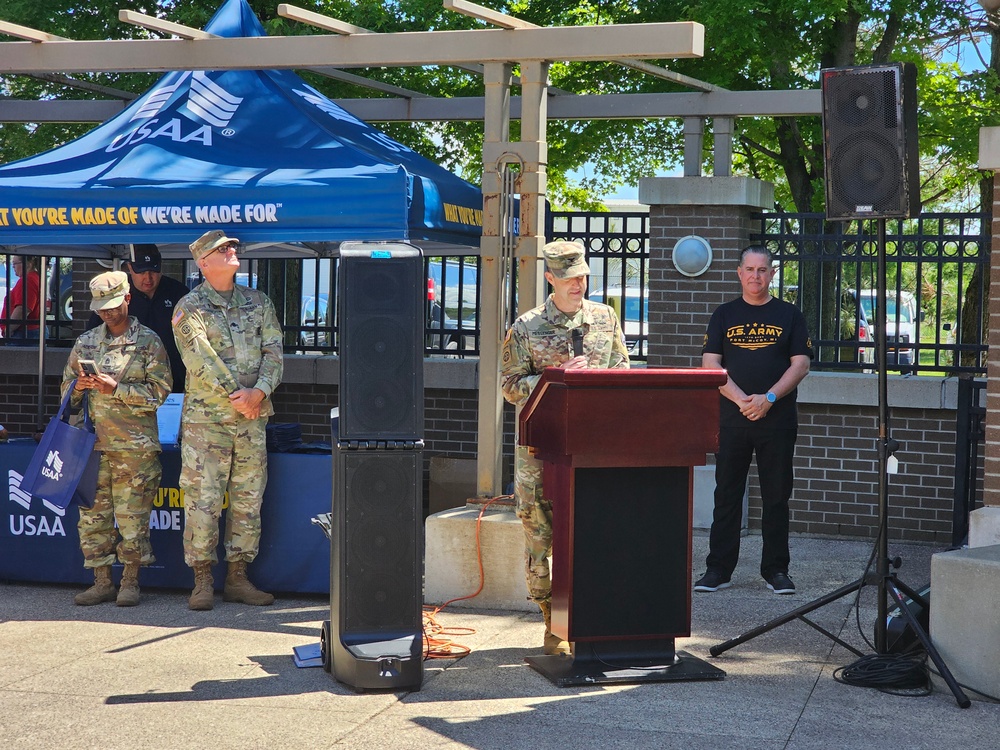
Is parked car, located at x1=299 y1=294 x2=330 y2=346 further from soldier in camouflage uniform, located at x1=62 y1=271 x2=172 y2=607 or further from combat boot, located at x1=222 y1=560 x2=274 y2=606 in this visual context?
combat boot, located at x1=222 y1=560 x2=274 y2=606

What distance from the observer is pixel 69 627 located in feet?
20.8

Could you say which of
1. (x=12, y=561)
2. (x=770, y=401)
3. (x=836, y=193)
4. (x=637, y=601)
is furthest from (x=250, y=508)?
(x=836, y=193)

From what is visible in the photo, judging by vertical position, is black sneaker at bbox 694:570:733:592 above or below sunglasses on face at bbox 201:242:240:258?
below

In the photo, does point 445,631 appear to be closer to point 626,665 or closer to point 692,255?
point 626,665

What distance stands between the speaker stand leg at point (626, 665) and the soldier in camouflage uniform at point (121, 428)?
2618 millimetres

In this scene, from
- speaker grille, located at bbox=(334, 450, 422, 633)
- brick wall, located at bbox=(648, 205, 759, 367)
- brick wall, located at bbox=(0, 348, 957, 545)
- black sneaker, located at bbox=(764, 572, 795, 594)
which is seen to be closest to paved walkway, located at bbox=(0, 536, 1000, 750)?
speaker grille, located at bbox=(334, 450, 422, 633)

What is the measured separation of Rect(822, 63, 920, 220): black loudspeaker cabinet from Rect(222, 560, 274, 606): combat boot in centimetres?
358

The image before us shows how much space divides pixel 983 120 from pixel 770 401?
7.18 meters

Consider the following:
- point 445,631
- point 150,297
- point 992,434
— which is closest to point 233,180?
point 150,297

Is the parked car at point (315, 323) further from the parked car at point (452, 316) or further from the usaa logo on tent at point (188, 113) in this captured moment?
the usaa logo on tent at point (188, 113)

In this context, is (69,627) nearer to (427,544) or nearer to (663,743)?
(427,544)

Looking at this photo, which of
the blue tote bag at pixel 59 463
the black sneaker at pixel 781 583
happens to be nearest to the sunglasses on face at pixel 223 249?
the blue tote bag at pixel 59 463

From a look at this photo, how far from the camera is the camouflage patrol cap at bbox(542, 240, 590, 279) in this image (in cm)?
561

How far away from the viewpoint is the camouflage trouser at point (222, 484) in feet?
21.7
